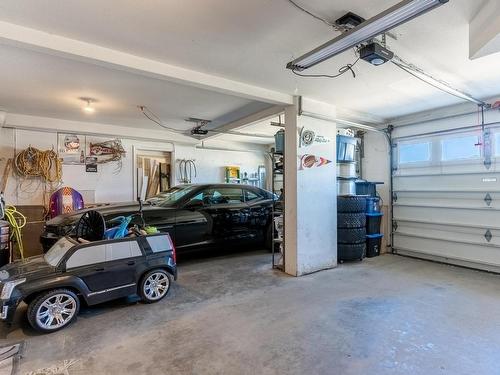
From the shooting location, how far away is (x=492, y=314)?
2949 mm

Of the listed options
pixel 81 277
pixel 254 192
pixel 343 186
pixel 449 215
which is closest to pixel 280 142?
pixel 343 186

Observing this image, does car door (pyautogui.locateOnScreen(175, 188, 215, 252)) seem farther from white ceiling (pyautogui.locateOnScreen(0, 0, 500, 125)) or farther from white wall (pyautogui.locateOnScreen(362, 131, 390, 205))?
white wall (pyautogui.locateOnScreen(362, 131, 390, 205))

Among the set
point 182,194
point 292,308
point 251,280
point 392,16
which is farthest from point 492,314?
point 182,194

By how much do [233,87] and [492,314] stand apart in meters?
3.66

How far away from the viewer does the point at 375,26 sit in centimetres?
207

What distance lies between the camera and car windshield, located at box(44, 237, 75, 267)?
112 inches

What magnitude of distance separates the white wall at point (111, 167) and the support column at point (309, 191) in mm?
3735

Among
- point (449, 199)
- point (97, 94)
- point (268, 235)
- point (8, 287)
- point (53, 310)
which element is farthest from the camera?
point (268, 235)

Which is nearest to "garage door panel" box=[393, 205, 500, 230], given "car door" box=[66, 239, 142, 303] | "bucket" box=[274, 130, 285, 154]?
"bucket" box=[274, 130, 285, 154]

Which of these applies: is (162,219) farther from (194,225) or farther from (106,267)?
(106,267)

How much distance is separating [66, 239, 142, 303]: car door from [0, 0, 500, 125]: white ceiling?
76.0 inches

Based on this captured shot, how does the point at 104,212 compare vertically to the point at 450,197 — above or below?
below

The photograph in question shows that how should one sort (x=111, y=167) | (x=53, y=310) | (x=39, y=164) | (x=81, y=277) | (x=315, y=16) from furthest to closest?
(x=111, y=167), (x=39, y=164), (x=81, y=277), (x=53, y=310), (x=315, y=16)

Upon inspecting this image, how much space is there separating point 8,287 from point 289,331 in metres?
2.41
